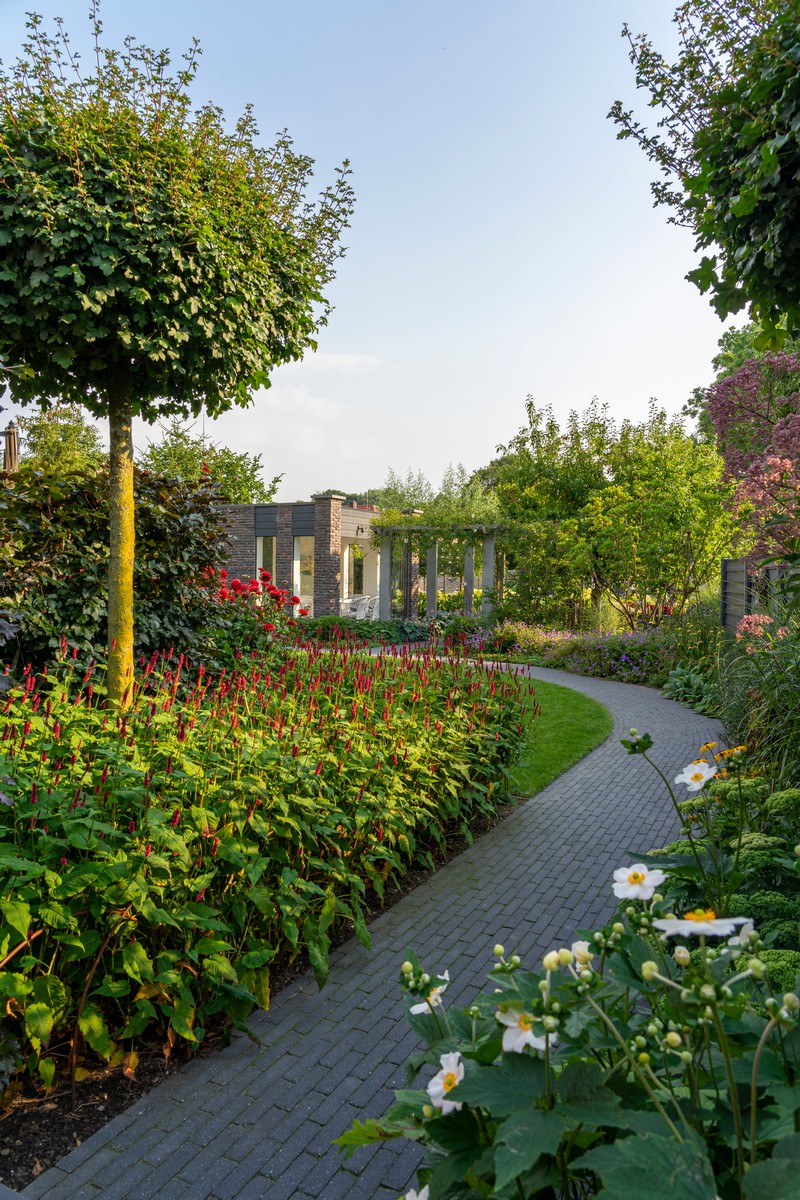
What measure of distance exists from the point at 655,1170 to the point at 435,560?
61.6 feet

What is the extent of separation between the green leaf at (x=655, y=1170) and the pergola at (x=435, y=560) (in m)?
16.7

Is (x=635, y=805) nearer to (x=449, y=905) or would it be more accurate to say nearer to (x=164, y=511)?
(x=449, y=905)

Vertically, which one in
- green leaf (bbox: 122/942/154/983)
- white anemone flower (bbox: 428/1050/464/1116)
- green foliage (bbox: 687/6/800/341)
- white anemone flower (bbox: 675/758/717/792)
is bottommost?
green leaf (bbox: 122/942/154/983)

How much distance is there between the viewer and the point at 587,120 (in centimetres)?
597

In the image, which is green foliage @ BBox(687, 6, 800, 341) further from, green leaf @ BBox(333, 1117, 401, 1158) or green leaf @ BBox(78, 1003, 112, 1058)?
green leaf @ BBox(78, 1003, 112, 1058)

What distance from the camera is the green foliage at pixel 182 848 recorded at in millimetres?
2223

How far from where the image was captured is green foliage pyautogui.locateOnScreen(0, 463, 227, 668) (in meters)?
4.93

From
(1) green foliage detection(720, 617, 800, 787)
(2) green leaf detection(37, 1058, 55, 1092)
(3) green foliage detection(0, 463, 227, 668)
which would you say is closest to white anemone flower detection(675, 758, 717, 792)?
(2) green leaf detection(37, 1058, 55, 1092)

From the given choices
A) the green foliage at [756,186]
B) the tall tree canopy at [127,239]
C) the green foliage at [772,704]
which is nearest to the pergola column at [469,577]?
the green foliage at [772,704]

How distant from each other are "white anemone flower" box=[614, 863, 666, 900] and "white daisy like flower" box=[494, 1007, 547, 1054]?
226 millimetres

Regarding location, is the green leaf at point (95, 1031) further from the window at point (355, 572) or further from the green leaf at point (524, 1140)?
the window at point (355, 572)

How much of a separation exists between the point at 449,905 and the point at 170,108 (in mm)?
4594

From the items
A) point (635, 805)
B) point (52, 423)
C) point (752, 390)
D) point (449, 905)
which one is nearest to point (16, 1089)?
point (449, 905)

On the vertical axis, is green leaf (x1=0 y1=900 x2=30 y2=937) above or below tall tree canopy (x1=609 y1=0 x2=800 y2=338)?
below
